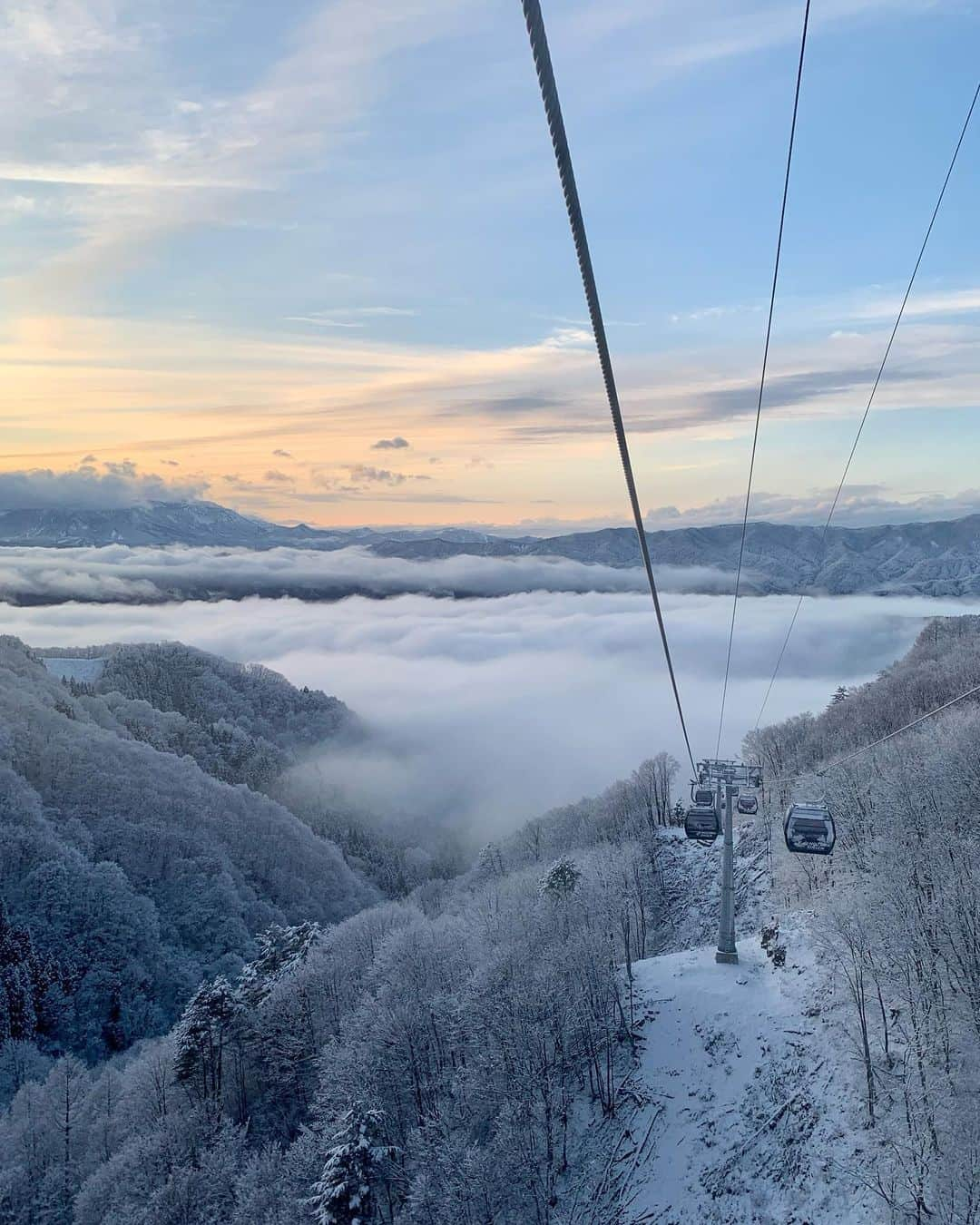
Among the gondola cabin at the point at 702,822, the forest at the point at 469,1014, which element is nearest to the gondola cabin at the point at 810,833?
the gondola cabin at the point at 702,822

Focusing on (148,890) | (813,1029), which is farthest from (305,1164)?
→ (148,890)

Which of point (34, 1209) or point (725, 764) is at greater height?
point (725, 764)

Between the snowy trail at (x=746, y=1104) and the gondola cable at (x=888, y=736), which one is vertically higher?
the gondola cable at (x=888, y=736)

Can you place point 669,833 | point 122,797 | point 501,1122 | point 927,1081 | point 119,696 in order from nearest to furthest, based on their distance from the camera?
point 927,1081 < point 501,1122 < point 669,833 < point 122,797 < point 119,696

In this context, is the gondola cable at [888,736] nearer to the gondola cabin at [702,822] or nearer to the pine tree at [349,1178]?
the gondola cabin at [702,822]

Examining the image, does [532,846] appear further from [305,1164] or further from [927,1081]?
[927,1081]

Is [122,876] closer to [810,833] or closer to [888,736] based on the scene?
[810,833]
